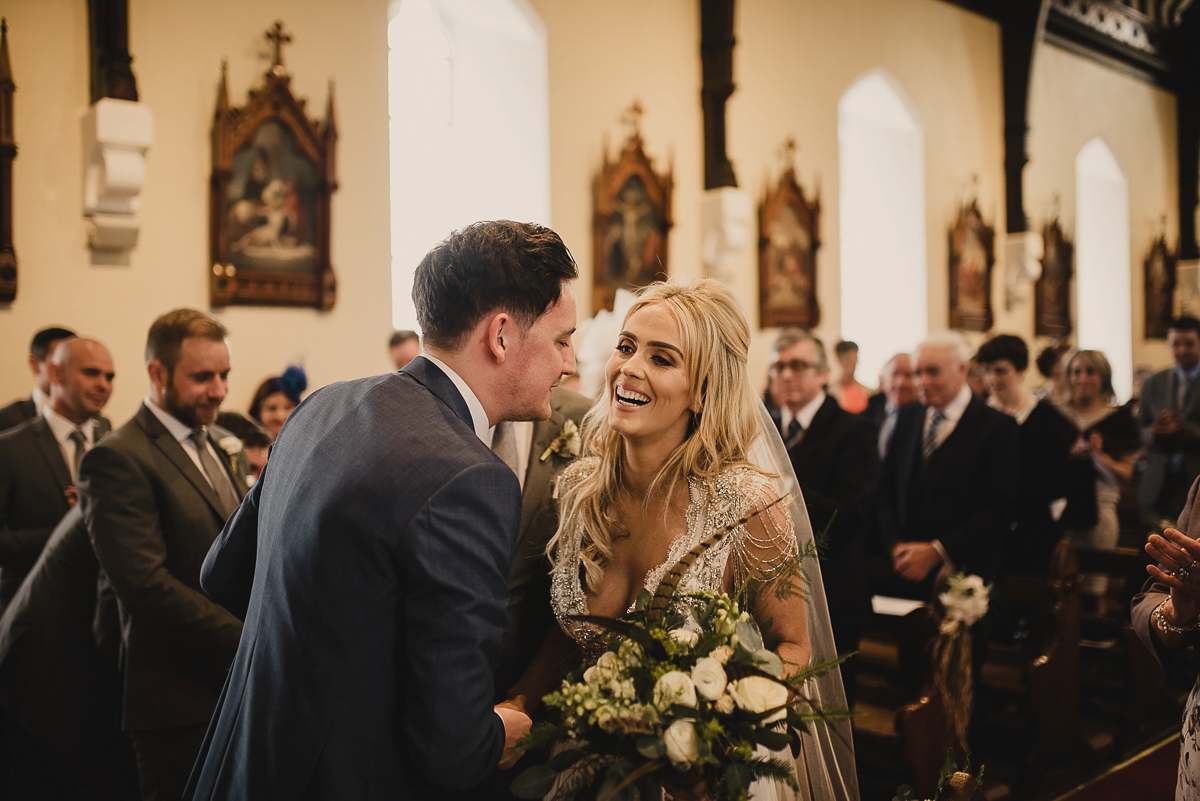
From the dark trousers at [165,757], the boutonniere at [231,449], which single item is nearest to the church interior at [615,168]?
the boutonniere at [231,449]

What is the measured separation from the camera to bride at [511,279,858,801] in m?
2.28

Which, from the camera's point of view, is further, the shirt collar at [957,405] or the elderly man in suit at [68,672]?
the shirt collar at [957,405]

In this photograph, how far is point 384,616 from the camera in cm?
159

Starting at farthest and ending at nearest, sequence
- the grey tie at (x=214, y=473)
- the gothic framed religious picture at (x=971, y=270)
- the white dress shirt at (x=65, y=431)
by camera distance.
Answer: the gothic framed religious picture at (x=971, y=270) → the white dress shirt at (x=65, y=431) → the grey tie at (x=214, y=473)

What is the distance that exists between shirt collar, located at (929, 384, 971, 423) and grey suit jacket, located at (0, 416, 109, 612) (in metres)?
3.93

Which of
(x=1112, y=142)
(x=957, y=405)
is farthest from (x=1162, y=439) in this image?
(x=1112, y=142)

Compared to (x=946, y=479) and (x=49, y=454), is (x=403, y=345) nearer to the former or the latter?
(x=49, y=454)

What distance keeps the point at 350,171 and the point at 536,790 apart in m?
5.37

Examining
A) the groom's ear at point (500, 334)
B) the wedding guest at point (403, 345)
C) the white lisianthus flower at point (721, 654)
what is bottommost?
the white lisianthus flower at point (721, 654)

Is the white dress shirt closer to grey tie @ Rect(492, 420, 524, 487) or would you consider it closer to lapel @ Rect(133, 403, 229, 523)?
lapel @ Rect(133, 403, 229, 523)

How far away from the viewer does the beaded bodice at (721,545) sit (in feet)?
7.34

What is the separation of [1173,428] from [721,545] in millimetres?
4846

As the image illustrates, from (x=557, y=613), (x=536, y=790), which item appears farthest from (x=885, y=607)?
(x=536, y=790)

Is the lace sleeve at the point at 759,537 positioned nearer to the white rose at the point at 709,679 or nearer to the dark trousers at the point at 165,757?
the white rose at the point at 709,679
